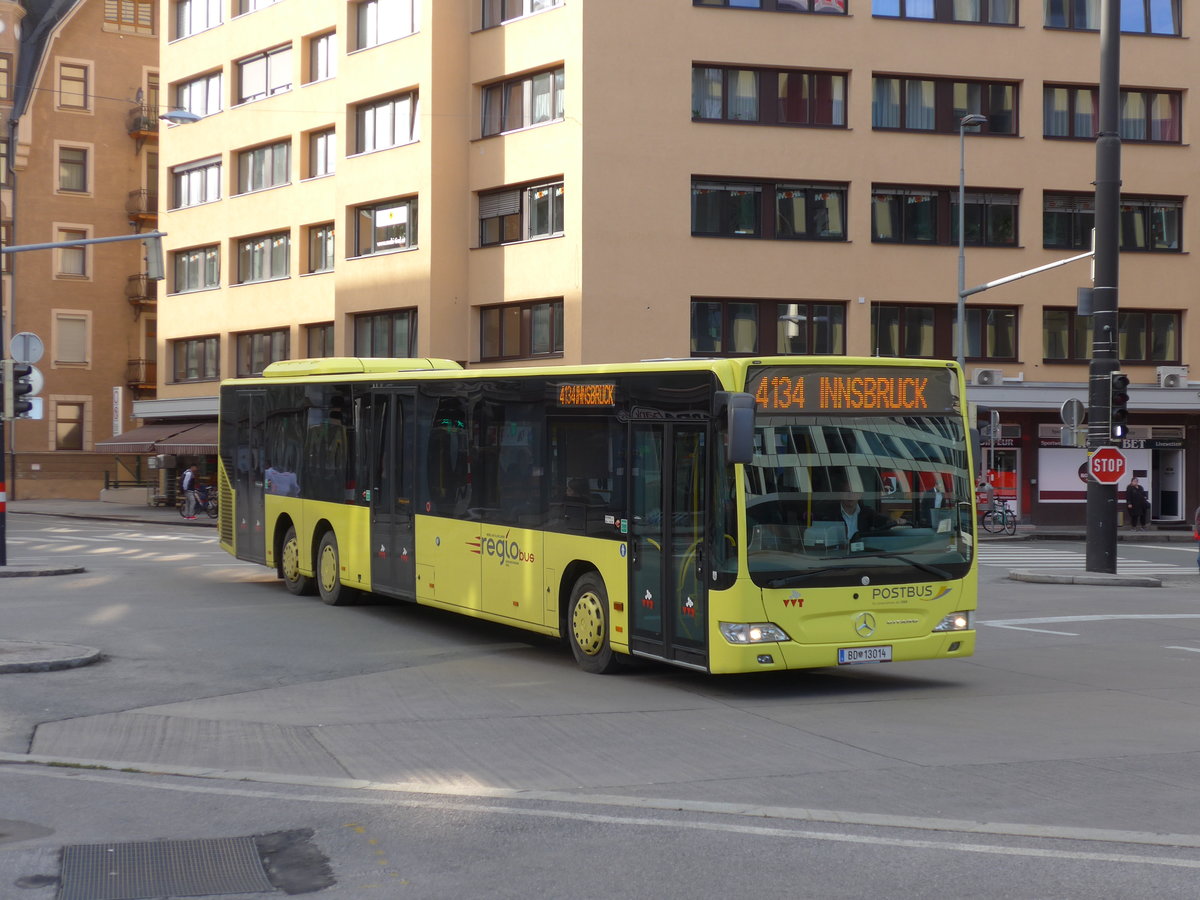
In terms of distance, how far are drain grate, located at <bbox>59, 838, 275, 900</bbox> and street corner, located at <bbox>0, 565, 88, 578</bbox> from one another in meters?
16.9

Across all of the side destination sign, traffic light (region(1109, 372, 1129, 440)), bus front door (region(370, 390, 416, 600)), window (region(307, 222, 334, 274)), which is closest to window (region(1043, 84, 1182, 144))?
traffic light (region(1109, 372, 1129, 440))

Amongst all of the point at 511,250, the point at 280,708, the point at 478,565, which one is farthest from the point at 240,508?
the point at 511,250

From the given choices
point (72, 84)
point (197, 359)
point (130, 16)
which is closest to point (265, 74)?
point (197, 359)

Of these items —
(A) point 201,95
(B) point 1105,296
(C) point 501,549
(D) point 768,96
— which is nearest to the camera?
(C) point 501,549

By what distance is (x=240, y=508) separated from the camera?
73.0 feet

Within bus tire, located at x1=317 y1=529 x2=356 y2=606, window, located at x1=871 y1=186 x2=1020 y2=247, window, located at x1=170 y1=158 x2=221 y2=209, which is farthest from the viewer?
window, located at x1=170 y1=158 x2=221 y2=209

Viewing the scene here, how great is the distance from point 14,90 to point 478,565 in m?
55.3

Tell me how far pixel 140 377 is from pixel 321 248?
18873 millimetres

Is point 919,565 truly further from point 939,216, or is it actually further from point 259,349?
point 259,349

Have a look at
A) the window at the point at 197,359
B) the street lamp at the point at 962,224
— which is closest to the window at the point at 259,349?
the window at the point at 197,359

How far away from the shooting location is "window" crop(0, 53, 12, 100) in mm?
63000

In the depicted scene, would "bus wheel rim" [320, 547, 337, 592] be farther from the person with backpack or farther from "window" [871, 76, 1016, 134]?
the person with backpack

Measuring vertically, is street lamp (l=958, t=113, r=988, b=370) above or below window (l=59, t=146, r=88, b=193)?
below

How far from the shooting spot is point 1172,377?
146 ft
